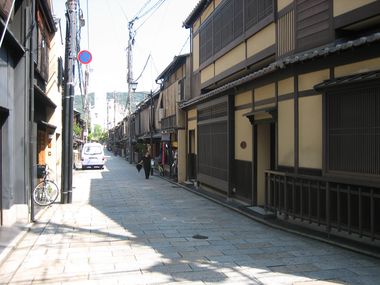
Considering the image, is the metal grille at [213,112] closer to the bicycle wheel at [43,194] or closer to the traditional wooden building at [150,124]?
the bicycle wheel at [43,194]

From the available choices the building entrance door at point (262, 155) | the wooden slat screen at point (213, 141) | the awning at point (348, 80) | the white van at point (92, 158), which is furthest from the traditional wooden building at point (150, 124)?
the awning at point (348, 80)

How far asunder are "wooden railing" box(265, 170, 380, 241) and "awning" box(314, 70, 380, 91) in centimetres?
171

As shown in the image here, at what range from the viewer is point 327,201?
8.27m

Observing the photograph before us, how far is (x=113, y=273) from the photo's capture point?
648 centimetres

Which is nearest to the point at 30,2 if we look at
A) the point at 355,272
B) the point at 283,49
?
the point at 283,49

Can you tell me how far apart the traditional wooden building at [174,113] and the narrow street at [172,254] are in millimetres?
9563

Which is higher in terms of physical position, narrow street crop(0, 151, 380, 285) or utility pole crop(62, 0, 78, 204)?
utility pole crop(62, 0, 78, 204)

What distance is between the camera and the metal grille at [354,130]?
728cm

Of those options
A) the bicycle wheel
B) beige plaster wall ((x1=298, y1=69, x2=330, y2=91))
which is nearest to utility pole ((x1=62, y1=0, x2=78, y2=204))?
the bicycle wheel

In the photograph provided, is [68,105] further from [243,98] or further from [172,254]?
[172,254]

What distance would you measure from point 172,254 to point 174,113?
16.6 meters

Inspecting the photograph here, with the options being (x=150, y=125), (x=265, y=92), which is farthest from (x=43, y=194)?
(x=150, y=125)

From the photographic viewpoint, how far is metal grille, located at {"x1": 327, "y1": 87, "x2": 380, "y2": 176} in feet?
23.9

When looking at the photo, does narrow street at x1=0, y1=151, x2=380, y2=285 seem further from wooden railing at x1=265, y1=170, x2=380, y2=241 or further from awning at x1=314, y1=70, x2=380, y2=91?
awning at x1=314, y1=70, x2=380, y2=91
